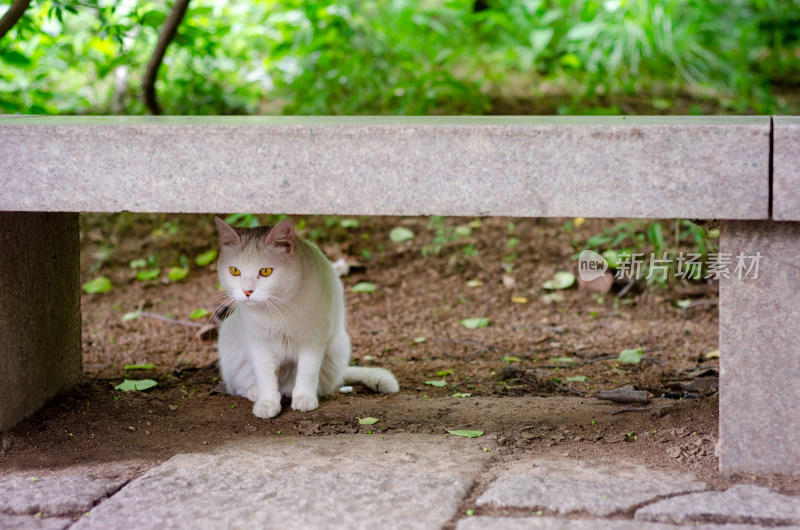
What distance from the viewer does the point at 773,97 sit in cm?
639

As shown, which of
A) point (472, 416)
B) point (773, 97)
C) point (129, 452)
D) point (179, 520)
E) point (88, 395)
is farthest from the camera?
point (773, 97)

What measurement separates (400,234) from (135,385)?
2385 mm

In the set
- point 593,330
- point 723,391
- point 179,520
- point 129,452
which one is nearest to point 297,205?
point 179,520

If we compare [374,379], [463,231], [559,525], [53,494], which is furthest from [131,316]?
[559,525]

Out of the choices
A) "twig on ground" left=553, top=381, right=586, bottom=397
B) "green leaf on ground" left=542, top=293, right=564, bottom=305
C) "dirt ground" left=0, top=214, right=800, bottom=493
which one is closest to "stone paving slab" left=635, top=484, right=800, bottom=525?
"dirt ground" left=0, top=214, right=800, bottom=493

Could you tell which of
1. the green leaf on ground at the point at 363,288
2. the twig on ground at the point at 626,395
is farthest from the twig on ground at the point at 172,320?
the twig on ground at the point at 626,395

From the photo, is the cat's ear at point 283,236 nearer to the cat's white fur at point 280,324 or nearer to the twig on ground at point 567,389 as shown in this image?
the cat's white fur at point 280,324

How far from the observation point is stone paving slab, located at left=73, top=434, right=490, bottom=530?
1924 mm

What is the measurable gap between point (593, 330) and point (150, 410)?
2348 mm

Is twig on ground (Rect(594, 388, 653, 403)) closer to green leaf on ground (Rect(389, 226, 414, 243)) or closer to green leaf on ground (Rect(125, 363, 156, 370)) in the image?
green leaf on ground (Rect(125, 363, 156, 370))

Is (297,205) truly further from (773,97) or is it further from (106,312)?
(773,97)

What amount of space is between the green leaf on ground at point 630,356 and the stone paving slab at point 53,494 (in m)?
2.36

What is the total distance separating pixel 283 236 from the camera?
2910 millimetres

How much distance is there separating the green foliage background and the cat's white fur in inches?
108
